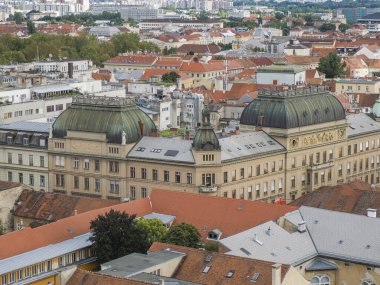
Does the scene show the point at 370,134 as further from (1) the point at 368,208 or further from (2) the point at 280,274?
A: (2) the point at 280,274

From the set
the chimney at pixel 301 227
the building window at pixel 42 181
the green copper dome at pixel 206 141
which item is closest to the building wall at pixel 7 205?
the building window at pixel 42 181

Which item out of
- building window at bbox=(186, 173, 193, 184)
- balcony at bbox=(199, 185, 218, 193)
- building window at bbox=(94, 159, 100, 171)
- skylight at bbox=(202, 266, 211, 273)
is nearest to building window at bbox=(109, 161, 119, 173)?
building window at bbox=(94, 159, 100, 171)

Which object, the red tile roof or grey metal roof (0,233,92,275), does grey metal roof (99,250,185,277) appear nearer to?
grey metal roof (0,233,92,275)

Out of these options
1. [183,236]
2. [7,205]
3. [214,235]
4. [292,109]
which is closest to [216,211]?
[214,235]

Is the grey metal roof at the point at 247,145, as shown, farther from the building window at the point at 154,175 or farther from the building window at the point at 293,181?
the building window at the point at 154,175

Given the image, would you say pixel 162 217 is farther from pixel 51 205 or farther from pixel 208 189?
pixel 208 189
